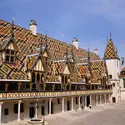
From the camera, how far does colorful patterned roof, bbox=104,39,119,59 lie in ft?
161

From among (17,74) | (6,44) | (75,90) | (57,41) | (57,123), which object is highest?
(57,41)

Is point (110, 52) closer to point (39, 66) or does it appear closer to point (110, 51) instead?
point (110, 51)

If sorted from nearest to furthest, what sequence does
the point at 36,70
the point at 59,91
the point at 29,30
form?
the point at 36,70
the point at 59,91
the point at 29,30

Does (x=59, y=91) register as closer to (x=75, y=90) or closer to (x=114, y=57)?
(x=75, y=90)

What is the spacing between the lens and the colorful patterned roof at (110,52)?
4904cm

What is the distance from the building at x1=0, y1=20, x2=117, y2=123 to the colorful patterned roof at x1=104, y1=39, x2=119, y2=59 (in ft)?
25.7

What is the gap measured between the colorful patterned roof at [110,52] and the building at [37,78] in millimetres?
7832

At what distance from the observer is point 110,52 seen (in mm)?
49531

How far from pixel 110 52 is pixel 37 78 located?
28.9 metres

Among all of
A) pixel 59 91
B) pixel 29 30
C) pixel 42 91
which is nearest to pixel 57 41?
pixel 29 30

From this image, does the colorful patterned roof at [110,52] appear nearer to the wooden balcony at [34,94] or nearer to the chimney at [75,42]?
the chimney at [75,42]

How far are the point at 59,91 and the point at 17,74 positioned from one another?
7195 millimetres

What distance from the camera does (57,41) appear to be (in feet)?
129

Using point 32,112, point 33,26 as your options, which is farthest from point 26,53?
point 33,26
